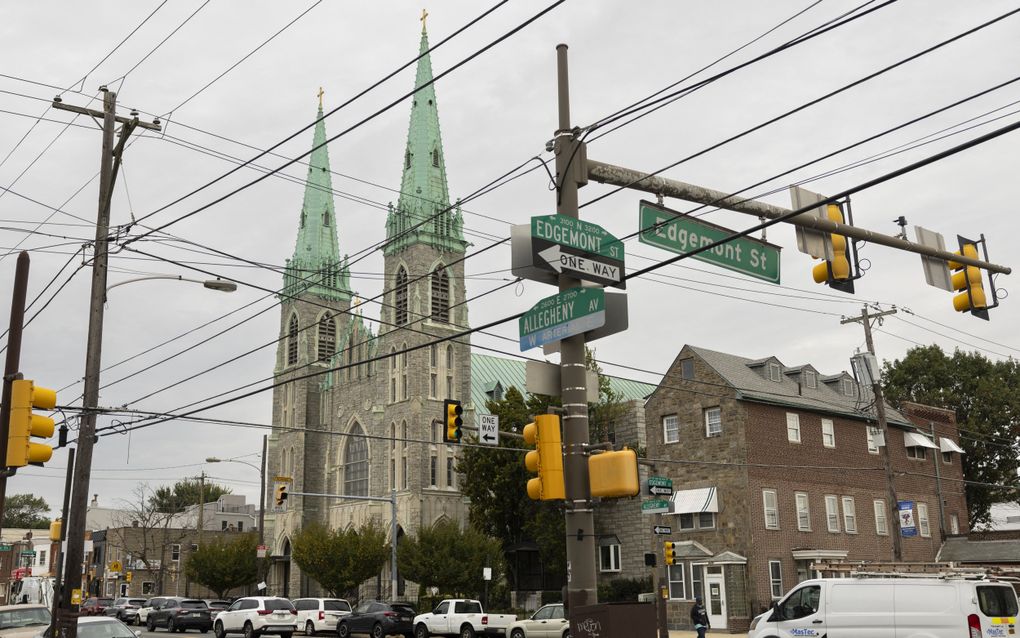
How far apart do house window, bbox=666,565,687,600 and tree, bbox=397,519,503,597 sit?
445 inches

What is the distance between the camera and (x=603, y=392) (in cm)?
5325

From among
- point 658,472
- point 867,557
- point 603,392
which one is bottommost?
Result: point 867,557

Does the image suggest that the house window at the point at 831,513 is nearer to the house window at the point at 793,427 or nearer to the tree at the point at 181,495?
the house window at the point at 793,427

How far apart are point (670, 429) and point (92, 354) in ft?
96.8

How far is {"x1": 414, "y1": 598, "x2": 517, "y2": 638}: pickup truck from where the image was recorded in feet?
119

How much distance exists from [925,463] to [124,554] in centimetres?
7285

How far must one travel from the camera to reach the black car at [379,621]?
3753 cm

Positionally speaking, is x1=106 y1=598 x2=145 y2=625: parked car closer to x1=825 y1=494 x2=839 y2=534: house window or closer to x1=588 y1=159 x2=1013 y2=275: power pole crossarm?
x1=825 y1=494 x2=839 y2=534: house window

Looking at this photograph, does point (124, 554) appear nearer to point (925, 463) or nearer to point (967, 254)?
point (925, 463)

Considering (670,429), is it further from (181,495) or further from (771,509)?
(181,495)

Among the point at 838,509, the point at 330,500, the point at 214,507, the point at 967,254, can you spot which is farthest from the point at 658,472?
the point at 214,507

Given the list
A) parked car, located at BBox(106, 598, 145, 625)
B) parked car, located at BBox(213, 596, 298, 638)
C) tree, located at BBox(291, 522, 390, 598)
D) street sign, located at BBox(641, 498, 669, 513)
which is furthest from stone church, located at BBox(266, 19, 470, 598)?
street sign, located at BBox(641, 498, 669, 513)

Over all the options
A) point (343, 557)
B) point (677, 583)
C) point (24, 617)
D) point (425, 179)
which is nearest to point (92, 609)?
point (343, 557)

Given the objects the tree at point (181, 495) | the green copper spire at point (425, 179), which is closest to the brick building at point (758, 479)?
the green copper spire at point (425, 179)
